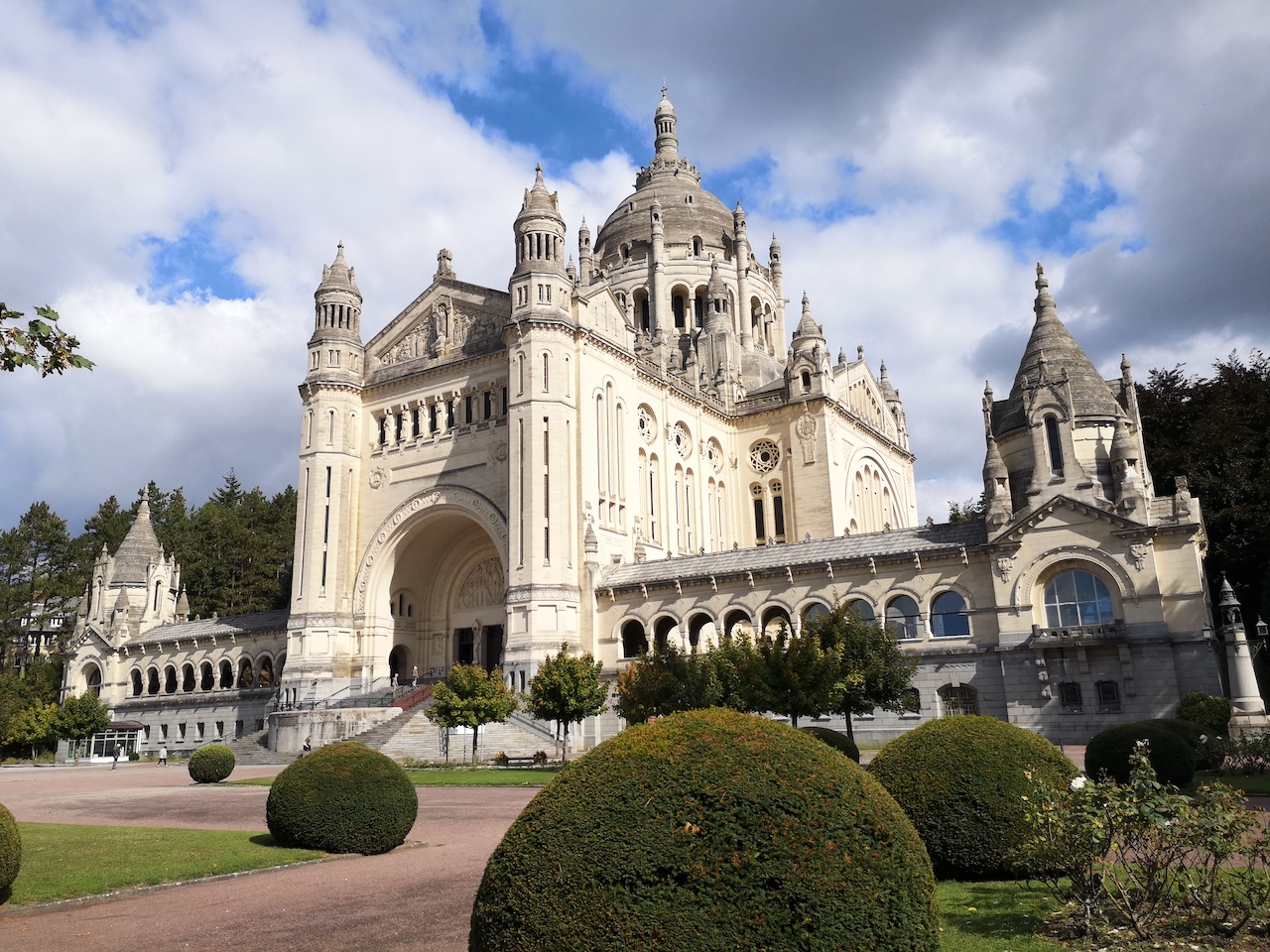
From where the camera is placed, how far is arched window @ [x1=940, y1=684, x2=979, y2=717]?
3609 centimetres

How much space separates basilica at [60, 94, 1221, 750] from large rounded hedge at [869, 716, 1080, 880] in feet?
60.8

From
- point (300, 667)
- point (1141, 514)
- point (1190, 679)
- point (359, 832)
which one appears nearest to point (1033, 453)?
point (1141, 514)

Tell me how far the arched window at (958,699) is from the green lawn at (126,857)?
2566cm

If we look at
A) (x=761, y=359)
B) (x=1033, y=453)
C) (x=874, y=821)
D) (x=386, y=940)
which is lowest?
(x=386, y=940)

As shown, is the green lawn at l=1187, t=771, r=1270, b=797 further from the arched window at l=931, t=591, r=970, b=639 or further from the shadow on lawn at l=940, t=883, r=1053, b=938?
the arched window at l=931, t=591, r=970, b=639

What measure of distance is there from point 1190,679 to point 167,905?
101 ft

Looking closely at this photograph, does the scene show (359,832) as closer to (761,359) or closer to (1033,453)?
(1033,453)

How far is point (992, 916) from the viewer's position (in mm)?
10406

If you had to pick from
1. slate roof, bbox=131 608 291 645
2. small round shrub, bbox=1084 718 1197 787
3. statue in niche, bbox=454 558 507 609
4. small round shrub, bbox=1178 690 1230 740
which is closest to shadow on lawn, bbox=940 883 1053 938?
small round shrub, bbox=1084 718 1197 787

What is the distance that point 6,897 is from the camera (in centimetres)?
1292

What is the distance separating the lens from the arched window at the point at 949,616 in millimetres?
36938

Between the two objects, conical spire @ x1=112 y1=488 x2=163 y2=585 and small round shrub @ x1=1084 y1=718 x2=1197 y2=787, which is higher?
conical spire @ x1=112 y1=488 x2=163 y2=585

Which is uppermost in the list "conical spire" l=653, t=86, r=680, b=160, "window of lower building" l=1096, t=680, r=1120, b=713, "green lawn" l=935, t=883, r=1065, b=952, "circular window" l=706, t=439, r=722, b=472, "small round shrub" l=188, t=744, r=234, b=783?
"conical spire" l=653, t=86, r=680, b=160

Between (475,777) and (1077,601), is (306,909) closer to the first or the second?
(475,777)
